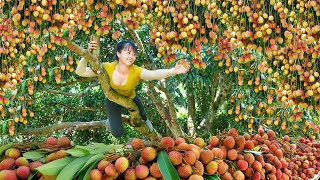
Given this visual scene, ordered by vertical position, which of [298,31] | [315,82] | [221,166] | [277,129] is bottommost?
[277,129]

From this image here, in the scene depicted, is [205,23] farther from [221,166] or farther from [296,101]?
[221,166]

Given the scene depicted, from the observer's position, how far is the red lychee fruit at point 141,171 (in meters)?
1.03

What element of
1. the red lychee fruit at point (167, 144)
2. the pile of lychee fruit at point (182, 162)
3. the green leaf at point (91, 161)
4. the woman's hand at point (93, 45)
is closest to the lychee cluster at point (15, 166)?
the pile of lychee fruit at point (182, 162)

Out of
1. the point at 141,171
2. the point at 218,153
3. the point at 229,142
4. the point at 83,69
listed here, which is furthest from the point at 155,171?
the point at 83,69

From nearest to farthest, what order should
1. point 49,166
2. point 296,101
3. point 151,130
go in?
point 49,166
point 296,101
point 151,130

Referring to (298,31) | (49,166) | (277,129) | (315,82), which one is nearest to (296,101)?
(315,82)

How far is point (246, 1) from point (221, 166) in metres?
0.78

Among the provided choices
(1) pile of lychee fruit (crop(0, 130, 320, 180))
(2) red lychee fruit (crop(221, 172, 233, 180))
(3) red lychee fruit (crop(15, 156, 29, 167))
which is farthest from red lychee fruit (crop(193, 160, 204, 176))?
(3) red lychee fruit (crop(15, 156, 29, 167))

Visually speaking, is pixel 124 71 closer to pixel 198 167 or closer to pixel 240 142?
pixel 240 142

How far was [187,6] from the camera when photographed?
1801 mm

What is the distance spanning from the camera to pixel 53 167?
106cm

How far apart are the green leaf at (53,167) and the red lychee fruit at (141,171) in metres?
0.20

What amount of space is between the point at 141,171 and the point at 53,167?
23cm

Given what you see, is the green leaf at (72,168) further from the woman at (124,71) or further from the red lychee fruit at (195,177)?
the woman at (124,71)
